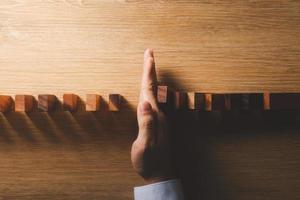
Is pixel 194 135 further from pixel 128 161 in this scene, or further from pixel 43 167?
pixel 43 167

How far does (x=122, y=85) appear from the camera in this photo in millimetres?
734

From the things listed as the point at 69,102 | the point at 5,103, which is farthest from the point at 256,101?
the point at 5,103

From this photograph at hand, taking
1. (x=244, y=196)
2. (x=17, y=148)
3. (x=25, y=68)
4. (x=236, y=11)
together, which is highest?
(x=236, y=11)

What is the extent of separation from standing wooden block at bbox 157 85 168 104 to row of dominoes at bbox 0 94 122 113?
80mm

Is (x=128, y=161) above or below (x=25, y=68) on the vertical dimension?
below

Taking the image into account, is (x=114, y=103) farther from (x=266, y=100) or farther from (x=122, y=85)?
(x=266, y=100)

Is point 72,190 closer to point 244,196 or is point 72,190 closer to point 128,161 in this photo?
point 128,161

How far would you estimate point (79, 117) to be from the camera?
74 cm

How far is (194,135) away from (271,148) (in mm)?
159

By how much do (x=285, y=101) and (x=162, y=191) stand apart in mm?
292

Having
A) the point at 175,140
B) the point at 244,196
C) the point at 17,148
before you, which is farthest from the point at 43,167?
the point at 244,196

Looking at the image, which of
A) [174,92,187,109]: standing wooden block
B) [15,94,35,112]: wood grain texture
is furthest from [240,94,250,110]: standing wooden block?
[15,94,35,112]: wood grain texture

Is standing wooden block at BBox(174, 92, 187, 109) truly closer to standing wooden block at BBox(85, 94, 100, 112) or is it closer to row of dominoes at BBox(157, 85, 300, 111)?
row of dominoes at BBox(157, 85, 300, 111)

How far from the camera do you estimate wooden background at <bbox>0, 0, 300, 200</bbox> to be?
0.73 metres
